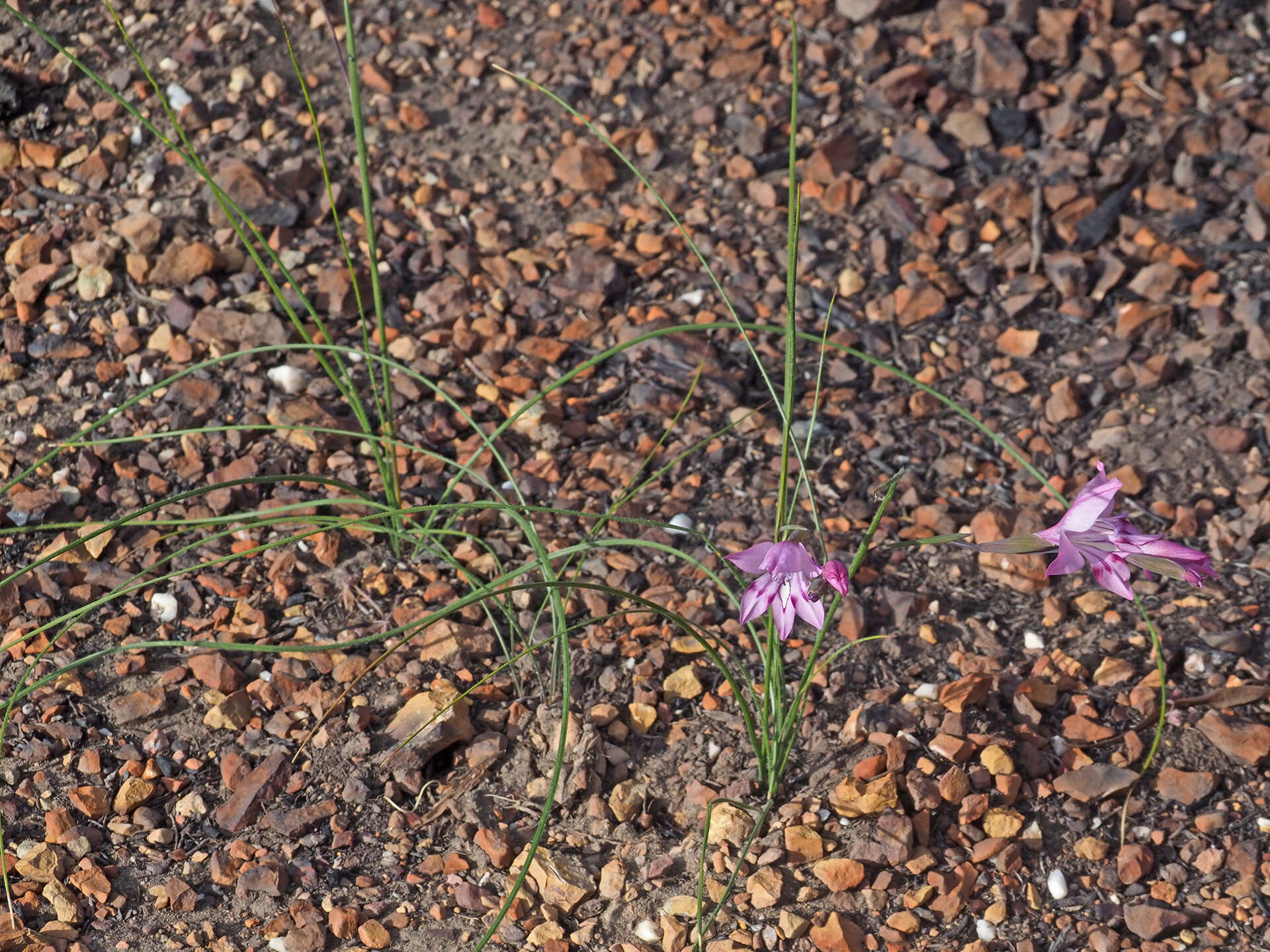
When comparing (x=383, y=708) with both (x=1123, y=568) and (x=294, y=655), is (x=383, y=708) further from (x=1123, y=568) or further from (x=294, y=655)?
(x=1123, y=568)

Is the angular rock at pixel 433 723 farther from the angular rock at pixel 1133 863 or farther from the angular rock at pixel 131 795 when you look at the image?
the angular rock at pixel 1133 863

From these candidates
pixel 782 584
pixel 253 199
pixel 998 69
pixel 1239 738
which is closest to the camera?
pixel 782 584

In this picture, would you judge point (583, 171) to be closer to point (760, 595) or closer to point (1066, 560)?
point (760, 595)

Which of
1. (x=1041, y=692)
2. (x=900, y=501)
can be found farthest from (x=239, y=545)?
(x=1041, y=692)

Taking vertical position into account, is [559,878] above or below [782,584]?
below

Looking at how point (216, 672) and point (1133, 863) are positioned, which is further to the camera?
point (216, 672)

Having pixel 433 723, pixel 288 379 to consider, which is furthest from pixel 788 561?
pixel 288 379

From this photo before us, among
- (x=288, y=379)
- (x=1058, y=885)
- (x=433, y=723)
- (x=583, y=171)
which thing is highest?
(x=583, y=171)

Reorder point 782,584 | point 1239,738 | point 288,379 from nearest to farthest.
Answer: point 782,584, point 1239,738, point 288,379
